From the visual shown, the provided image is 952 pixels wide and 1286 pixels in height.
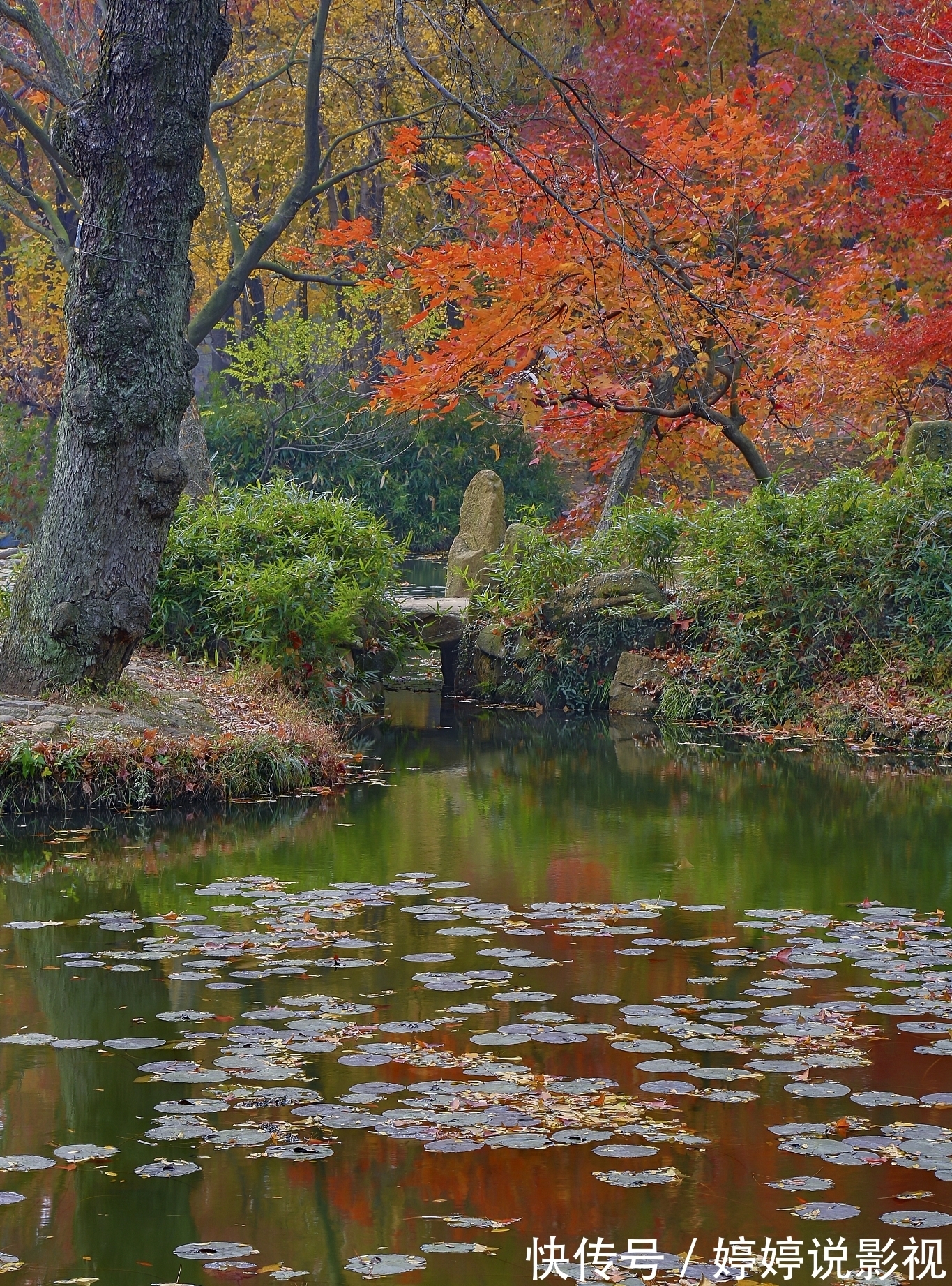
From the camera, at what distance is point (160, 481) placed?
9305 mm

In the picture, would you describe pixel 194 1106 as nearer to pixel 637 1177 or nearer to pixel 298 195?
pixel 637 1177

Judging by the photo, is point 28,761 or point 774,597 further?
point 774,597

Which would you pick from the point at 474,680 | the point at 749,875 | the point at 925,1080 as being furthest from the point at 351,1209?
the point at 474,680

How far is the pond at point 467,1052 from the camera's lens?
354 cm

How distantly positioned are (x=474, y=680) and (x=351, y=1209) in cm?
1184

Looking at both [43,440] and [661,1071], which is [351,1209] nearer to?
[661,1071]

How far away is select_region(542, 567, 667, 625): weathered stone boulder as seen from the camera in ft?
46.8

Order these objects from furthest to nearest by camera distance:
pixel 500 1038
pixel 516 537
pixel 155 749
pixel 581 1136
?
1. pixel 516 537
2. pixel 155 749
3. pixel 500 1038
4. pixel 581 1136

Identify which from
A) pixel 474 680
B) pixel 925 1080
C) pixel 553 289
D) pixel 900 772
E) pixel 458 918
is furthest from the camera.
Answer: pixel 474 680

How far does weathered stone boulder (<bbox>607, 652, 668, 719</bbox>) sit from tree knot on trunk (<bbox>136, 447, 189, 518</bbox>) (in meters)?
5.76

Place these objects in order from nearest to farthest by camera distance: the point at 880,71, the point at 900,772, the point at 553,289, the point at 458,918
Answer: the point at 458,918 → the point at 900,772 → the point at 553,289 → the point at 880,71

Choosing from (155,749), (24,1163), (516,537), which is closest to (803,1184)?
(24,1163)

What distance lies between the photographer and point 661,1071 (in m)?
4.54

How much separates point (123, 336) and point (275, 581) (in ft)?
10.8
